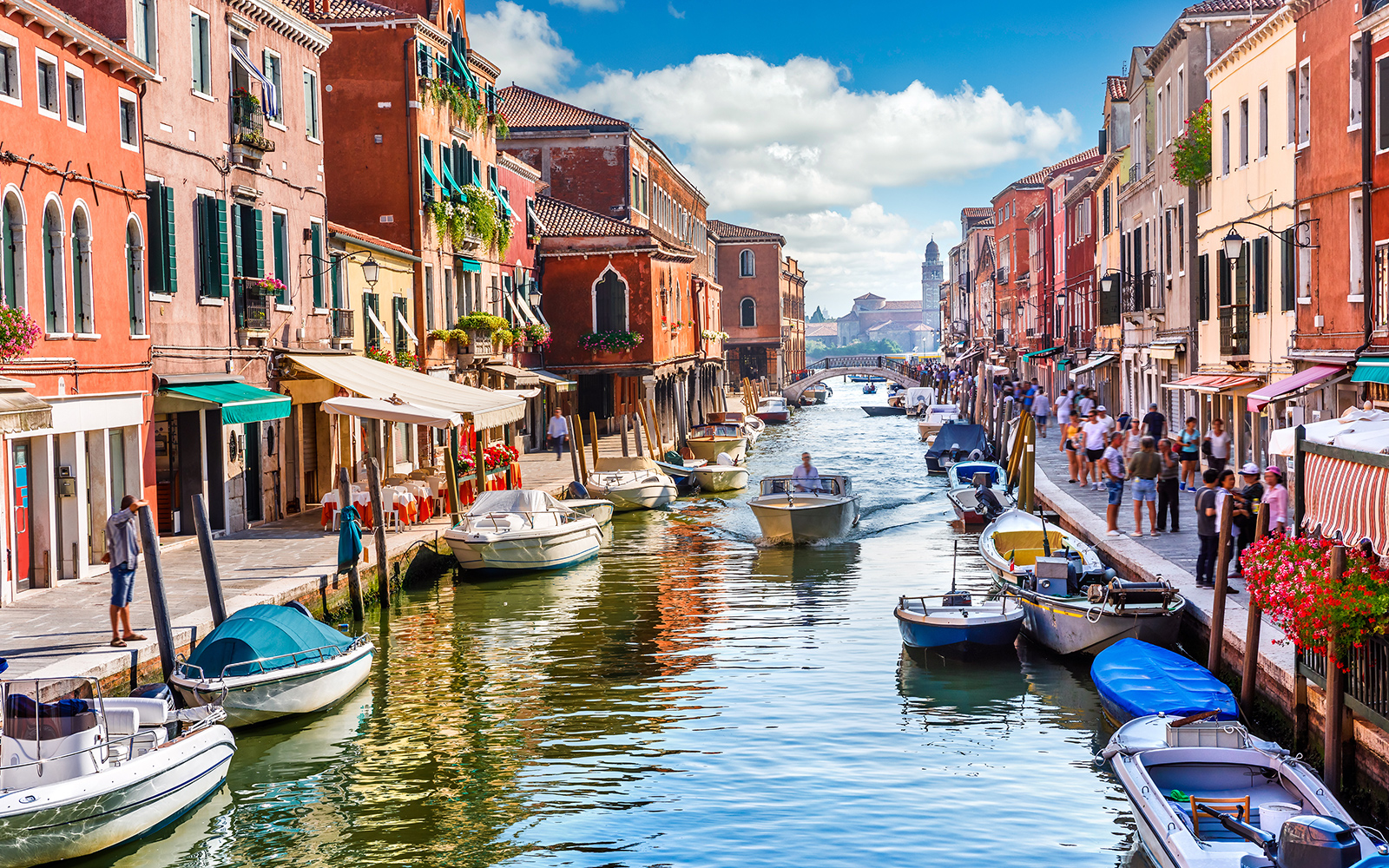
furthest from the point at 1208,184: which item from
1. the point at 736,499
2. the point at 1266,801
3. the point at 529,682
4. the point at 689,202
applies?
the point at 689,202

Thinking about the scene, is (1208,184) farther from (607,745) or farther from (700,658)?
(607,745)

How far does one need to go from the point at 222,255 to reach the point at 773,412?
47796 millimetres

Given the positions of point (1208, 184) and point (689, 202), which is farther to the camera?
point (689, 202)

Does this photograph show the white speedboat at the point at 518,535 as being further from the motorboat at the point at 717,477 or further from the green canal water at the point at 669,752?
the motorboat at the point at 717,477

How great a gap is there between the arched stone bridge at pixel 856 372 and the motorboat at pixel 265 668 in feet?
236

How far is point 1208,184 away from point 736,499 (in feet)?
41.9

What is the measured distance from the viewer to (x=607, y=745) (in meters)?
12.7

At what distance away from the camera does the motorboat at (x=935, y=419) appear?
171 feet

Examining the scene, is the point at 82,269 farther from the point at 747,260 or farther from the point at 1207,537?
the point at 747,260

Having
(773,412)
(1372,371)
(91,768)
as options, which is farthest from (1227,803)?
(773,412)

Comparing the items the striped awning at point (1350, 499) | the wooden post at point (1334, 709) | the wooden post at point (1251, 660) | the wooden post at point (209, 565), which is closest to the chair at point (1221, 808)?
the wooden post at point (1334, 709)

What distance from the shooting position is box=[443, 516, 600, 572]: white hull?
843 inches

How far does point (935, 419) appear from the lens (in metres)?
54.3

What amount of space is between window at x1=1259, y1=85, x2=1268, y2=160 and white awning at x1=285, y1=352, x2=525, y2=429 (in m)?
14.4
